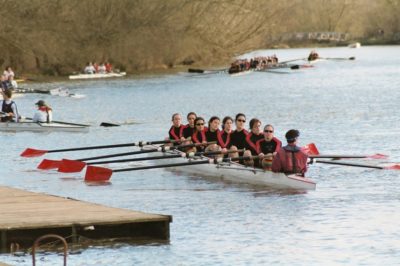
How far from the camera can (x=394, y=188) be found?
2067cm

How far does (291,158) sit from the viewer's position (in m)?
19.3

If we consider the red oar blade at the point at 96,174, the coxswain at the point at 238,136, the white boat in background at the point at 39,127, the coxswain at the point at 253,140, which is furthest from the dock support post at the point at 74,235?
the white boat in background at the point at 39,127

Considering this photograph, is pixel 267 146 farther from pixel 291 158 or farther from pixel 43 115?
pixel 43 115

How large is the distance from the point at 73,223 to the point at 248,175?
21.9 feet

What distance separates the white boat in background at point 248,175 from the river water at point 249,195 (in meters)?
0.15

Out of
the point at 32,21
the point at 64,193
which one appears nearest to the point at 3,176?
the point at 64,193

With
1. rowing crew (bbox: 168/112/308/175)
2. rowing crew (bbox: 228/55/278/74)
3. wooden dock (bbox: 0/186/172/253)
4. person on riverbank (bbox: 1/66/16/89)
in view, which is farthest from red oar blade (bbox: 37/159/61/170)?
rowing crew (bbox: 228/55/278/74)

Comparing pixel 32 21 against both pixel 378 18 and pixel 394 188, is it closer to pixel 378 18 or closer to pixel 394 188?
pixel 394 188

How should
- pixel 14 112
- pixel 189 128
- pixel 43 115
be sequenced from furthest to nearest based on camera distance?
1. pixel 14 112
2. pixel 43 115
3. pixel 189 128

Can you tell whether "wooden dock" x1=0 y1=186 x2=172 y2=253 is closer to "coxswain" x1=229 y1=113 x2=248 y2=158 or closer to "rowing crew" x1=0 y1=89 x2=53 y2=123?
"coxswain" x1=229 y1=113 x2=248 y2=158

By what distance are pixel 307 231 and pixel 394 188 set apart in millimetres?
4515

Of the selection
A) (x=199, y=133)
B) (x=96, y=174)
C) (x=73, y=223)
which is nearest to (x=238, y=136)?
(x=199, y=133)

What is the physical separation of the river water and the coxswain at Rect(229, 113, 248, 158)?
2.55 ft

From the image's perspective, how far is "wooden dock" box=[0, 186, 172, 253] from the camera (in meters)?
14.4
